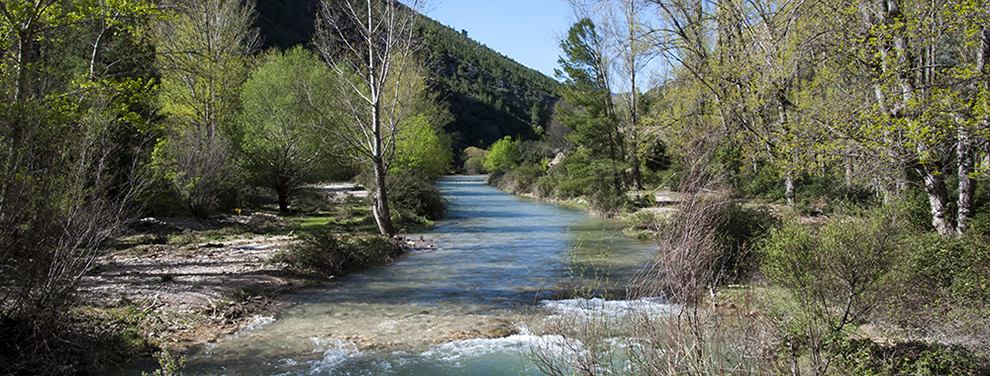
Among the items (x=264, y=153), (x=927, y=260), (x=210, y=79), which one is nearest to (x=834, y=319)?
(x=927, y=260)

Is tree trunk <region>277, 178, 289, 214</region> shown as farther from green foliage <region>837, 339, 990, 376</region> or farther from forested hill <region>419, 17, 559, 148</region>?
forested hill <region>419, 17, 559, 148</region>

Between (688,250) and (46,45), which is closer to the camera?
(688,250)

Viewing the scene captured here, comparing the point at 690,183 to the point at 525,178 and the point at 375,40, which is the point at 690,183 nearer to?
the point at 375,40

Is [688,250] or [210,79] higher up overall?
[210,79]

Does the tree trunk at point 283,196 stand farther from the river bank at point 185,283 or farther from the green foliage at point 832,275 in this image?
the green foliage at point 832,275

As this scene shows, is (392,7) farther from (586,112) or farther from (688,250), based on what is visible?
(586,112)

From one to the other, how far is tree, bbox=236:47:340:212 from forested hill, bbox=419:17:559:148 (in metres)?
80.7

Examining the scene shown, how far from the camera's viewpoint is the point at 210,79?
65.8ft

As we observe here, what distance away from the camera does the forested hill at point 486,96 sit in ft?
382

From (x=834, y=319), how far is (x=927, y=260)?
1878mm

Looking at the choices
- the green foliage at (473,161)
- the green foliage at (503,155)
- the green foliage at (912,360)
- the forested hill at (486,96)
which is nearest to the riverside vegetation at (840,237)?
the green foliage at (912,360)

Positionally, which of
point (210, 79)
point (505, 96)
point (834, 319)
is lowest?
point (834, 319)

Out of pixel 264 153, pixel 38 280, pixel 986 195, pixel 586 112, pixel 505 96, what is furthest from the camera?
pixel 505 96

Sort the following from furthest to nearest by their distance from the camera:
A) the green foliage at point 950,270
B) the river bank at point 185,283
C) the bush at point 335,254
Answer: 1. the bush at point 335,254
2. the river bank at point 185,283
3. the green foliage at point 950,270
